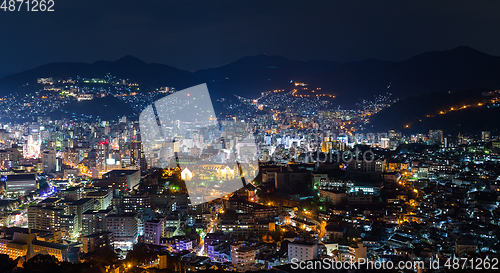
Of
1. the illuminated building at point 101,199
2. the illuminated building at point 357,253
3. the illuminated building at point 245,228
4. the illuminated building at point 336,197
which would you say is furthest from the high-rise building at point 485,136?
the illuminated building at point 101,199

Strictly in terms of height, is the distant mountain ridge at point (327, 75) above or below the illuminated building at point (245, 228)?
above

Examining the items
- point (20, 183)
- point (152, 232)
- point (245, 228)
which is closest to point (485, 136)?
point (245, 228)

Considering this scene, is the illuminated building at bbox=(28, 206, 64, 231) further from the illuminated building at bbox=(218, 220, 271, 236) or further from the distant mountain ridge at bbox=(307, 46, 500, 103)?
the distant mountain ridge at bbox=(307, 46, 500, 103)

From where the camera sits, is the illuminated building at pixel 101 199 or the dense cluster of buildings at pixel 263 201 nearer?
the dense cluster of buildings at pixel 263 201

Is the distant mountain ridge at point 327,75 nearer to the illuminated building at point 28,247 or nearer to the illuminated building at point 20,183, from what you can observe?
the illuminated building at point 20,183

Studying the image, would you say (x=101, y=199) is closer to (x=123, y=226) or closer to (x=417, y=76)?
(x=123, y=226)

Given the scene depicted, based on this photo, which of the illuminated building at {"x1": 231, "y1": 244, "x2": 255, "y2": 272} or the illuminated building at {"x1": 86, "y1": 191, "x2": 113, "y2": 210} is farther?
the illuminated building at {"x1": 86, "y1": 191, "x2": 113, "y2": 210}

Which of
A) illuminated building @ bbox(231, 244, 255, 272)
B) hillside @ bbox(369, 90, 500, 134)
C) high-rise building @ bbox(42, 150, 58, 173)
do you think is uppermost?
hillside @ bbox(369, 90, 500, 134)

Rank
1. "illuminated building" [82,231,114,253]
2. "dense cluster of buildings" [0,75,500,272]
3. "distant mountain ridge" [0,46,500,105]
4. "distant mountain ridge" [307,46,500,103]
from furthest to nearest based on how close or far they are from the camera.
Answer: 1. "distant mountain ridge" [0,46,500,105]
2. "distant mountain ridge" [307,46,500,103]
3. "illuminated building" [82,231,114,253]
4. "dense cluster of buildings" [0,75,500,272]

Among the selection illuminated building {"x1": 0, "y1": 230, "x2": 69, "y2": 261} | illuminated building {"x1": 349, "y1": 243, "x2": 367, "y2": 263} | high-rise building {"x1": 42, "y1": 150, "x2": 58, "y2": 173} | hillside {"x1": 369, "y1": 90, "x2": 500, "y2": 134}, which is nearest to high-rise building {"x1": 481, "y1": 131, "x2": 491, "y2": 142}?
hillside {"x1": 369, "y1": 90, "x2": 500, "y2": 134}

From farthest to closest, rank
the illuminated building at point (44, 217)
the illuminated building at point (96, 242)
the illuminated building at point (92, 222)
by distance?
1. the illuminated building at point (44, 217)
2. the illuminated building at point (92, 222)
3. the illuminated building at point (96, 242)

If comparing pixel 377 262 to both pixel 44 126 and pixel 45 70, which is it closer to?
pixel 44 126

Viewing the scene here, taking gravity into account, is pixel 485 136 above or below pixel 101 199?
above

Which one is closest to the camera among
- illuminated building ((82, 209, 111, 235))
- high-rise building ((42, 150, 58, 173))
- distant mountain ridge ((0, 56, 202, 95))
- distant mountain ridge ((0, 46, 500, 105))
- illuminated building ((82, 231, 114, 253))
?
illuminated building ((82, 231, 114, 253))
